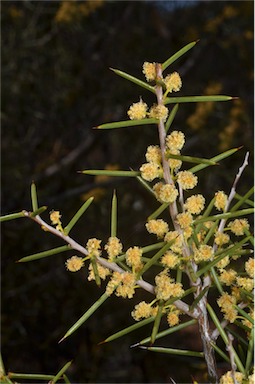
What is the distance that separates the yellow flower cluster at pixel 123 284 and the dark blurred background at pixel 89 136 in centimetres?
208

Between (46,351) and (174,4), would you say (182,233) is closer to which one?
(46,351)

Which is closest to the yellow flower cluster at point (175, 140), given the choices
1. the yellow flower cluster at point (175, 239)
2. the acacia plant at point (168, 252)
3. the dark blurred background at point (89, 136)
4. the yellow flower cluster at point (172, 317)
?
the acacia plant at point (168, 252)

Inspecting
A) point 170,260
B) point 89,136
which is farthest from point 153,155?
point 89,136

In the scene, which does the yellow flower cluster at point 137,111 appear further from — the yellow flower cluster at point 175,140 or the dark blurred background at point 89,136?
the dark blurred background at point 89,136

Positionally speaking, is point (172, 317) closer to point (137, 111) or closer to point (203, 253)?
point (203, 253)

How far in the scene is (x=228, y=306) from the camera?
0.78 metres

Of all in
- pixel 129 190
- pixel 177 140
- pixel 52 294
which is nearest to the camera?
pixel 177 140

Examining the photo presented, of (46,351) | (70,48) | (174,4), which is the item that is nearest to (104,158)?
(70,48)

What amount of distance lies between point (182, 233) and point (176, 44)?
14.2ft

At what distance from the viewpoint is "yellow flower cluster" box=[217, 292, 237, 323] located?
0.78m

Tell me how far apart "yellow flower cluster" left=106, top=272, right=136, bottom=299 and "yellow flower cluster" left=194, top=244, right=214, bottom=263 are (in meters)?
0.08

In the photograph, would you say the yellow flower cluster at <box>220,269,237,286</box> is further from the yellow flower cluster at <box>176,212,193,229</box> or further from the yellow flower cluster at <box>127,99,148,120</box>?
the yellow flower cluster at <box>127,99,148,120</box>

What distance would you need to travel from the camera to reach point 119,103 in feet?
13.9

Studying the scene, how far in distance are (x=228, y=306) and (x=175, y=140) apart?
220 millimetres
